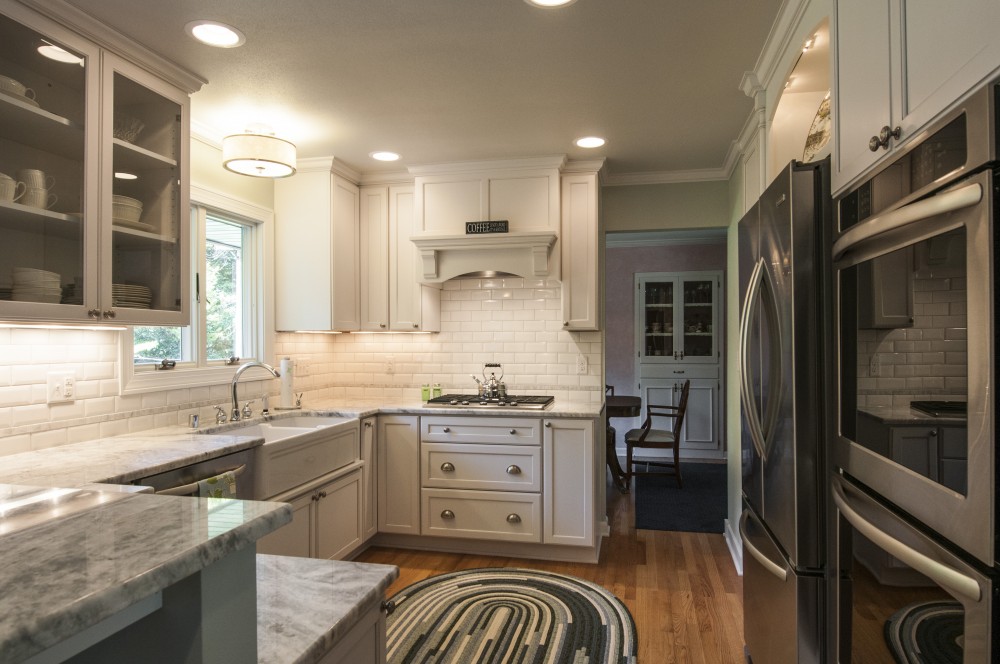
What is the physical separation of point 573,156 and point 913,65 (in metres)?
Answer: 2.81

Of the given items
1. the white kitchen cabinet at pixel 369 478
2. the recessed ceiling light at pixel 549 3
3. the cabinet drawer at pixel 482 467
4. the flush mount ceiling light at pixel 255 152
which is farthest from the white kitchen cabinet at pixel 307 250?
the recessed ceiling light at pixel 549 3

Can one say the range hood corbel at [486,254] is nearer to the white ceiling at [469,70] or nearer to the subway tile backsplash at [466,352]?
the subway tile backsplash at [466,352]

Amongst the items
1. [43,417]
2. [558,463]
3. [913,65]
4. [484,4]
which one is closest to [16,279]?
[43,417]

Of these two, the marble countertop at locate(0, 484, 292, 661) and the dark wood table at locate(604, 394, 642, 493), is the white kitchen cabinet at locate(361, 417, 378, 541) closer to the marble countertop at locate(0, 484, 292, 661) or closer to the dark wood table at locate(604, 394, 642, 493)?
the dark wood table at locate(604, 394, 642, 493)

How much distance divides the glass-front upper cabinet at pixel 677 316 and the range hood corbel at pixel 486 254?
3365 mm

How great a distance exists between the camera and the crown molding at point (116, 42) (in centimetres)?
208

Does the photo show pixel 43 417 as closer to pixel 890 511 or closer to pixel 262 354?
pixel 262 354

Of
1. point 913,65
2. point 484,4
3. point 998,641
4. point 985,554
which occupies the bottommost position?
point 998,641

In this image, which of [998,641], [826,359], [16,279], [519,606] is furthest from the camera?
[519,606]

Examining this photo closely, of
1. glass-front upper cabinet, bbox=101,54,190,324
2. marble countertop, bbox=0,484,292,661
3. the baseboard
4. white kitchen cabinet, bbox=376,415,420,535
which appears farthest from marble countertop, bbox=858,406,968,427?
white kitchen cabinet, bbox=376,415,420,535

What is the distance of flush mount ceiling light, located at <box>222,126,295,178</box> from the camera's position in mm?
2850

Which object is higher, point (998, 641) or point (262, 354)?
point (262, 354)

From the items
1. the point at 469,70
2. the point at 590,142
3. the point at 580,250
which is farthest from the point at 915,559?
the point at 580,250

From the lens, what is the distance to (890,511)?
1.31 metres
